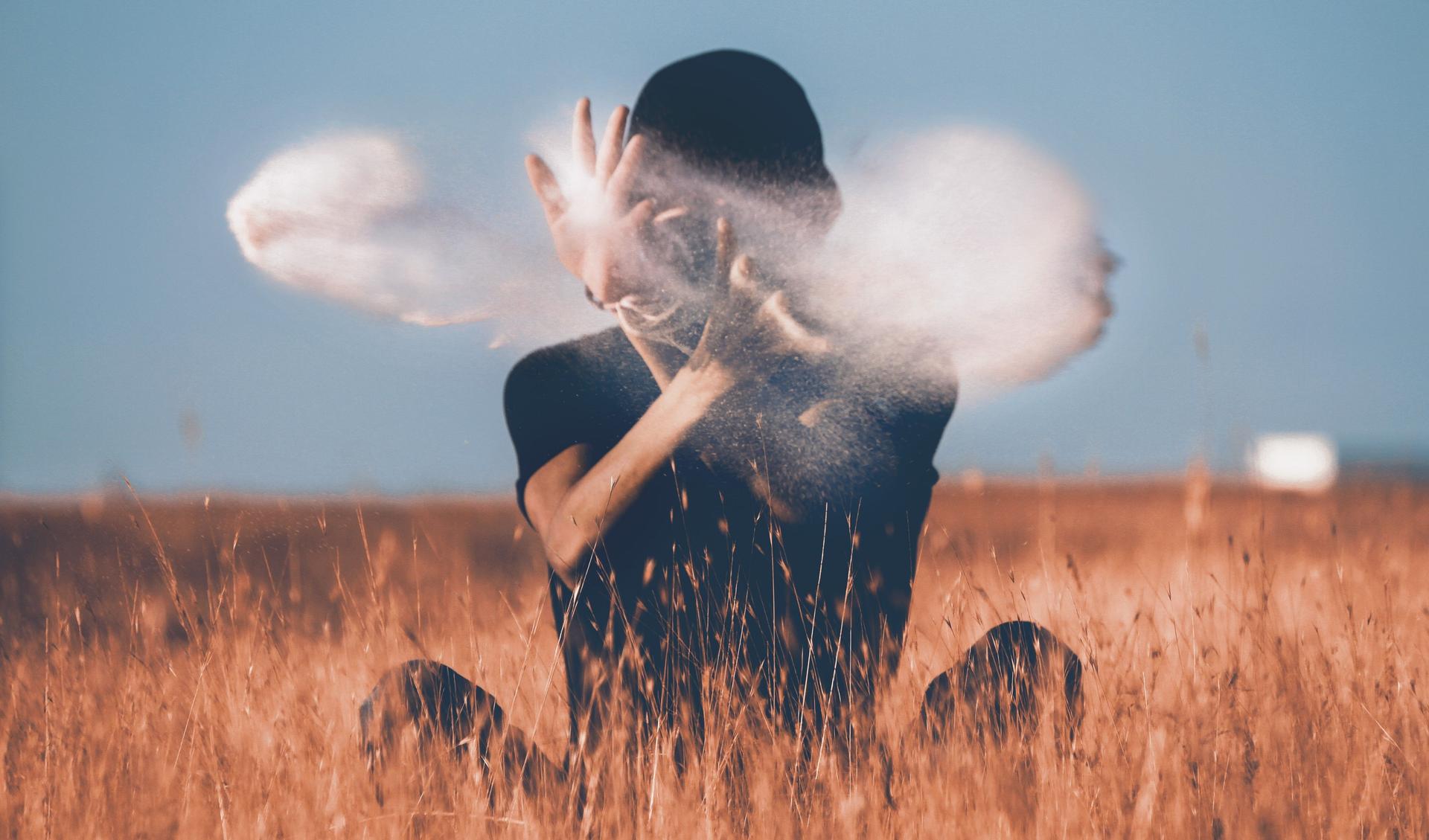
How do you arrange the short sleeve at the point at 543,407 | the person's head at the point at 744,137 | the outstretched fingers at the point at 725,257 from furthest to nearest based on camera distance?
the short sleeve at the point at 543,407 < the person's head at the point at 744,137 < the outstretched fingers at the point at 725,257

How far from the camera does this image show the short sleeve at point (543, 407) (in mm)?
2209

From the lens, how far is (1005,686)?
203cm

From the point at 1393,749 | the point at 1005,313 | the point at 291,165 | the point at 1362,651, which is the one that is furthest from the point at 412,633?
the point at 1362,651

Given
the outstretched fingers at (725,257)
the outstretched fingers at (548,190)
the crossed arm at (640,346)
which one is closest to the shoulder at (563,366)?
the crossed arm at (640,346)

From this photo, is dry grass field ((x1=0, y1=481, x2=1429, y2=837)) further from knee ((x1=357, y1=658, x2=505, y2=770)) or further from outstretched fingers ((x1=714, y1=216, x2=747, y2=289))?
outstretched fingers ((x1=714, y1=216, x2=747, y2=289))

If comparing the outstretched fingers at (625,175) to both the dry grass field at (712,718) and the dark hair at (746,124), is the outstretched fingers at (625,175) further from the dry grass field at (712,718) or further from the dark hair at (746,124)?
the dry grass field at (712,718)

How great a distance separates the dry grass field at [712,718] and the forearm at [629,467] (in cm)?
23

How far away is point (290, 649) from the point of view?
89.3 inches

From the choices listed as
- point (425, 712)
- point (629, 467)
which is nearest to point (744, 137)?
point (629, 467)

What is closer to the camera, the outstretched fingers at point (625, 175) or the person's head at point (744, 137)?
the outstretched fingers at point (625, 175)

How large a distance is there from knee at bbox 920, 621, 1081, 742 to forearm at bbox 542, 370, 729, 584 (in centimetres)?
72

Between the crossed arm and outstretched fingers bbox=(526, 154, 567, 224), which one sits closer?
the crossed arm

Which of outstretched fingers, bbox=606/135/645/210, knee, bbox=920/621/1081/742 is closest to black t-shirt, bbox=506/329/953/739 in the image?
knee, bbox=920/621/1081/742

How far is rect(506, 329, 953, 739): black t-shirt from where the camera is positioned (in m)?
2.05
